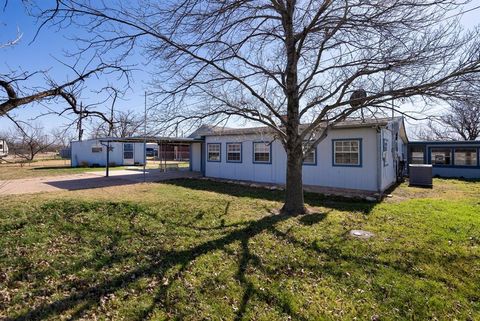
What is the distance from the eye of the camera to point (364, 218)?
7547mm

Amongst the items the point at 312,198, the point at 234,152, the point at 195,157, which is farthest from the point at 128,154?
the point at 312,198

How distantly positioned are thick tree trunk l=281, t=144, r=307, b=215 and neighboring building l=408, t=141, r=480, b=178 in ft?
52.6

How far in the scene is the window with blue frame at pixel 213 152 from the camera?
17.1 m

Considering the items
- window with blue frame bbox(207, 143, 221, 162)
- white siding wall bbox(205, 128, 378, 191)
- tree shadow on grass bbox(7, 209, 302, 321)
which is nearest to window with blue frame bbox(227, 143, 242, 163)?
white siding wall bbox(205, 128, 378, 191)

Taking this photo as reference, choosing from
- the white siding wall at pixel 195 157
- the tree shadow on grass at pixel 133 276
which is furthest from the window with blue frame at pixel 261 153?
the tree shadow on grass at pixel 133 276

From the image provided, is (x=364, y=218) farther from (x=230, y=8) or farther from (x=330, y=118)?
(x=230, y=8)

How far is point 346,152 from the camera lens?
12.0 metres

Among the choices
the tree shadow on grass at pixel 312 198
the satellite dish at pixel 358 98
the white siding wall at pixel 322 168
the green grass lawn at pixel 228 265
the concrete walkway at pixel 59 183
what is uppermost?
the satellite dish at pixel 358 98

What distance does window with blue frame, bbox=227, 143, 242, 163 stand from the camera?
15.8m

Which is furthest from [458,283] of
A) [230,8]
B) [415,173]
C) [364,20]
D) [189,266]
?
[415,173]

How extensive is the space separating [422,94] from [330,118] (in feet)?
7.09

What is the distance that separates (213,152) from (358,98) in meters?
11.4

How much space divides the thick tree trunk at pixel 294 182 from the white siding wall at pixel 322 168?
4.90 meters

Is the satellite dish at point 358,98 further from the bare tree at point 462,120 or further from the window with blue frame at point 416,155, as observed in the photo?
the window with blue frame at point 416,155
